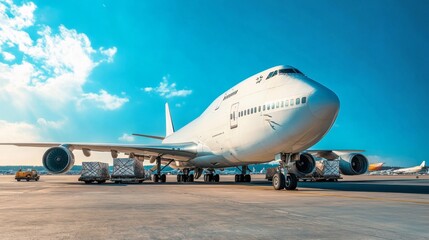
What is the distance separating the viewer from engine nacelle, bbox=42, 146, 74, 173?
2448cm

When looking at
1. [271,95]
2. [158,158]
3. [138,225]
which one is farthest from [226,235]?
[158,158]

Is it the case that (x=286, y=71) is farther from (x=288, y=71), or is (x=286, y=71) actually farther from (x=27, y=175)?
(x=27, y=175)

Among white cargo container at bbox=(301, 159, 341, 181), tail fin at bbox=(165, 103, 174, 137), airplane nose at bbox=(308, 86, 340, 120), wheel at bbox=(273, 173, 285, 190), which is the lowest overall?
wheel at bbox=(273, 173, 285, 190)

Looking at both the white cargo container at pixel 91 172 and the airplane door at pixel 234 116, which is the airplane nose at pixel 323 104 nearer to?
the airplane door at pixel 234 116

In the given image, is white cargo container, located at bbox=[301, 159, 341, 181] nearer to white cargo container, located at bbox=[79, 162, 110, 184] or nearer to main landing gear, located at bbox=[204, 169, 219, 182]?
main landing gear, located at bbox=[204, 169, 219, 182]

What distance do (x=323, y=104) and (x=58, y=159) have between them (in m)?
17.2

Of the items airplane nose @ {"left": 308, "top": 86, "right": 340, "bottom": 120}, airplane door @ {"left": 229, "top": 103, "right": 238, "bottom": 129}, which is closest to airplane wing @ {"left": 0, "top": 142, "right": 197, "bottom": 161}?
airplane door @ {"left": 229, "top": 103, "right": 238, "bottom": 129}

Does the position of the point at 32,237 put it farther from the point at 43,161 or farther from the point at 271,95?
the point at 43,161

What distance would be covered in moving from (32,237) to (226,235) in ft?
8.36

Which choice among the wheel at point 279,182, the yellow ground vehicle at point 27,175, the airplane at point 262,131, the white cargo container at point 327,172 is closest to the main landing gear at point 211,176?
the airplane at point 262,131

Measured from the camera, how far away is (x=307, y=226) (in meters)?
6.08

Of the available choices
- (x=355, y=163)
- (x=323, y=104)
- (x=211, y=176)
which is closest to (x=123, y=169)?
(x=211, y=176)

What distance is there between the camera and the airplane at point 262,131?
15.7 metres

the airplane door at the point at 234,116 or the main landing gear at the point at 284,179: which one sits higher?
the airplane door at the point at 234,116
